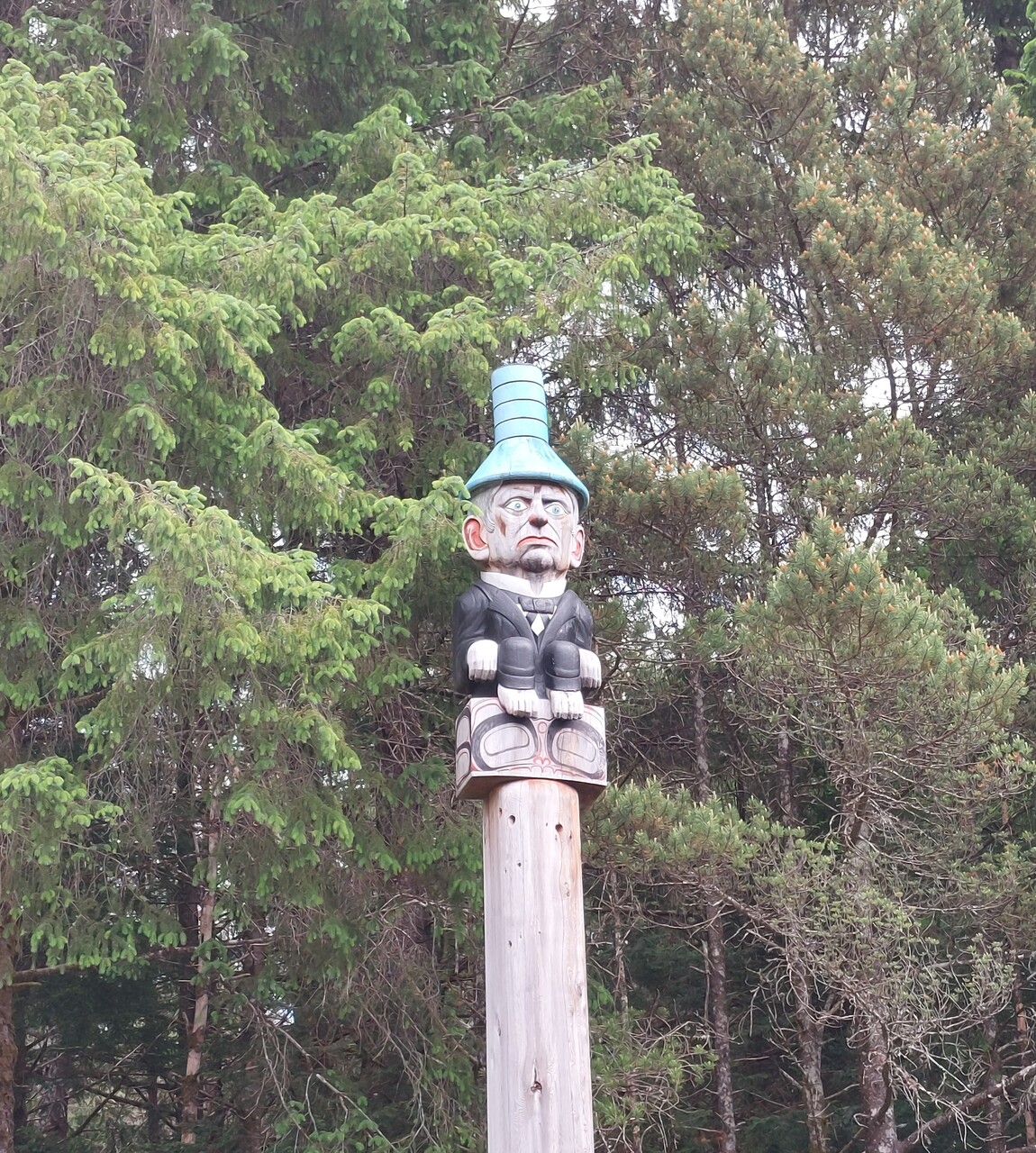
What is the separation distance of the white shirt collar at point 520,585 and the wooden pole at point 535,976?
103 cm

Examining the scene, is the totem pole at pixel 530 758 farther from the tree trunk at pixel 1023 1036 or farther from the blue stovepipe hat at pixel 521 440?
the tree trunk at pixel 1023 1036

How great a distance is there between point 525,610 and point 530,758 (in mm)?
848

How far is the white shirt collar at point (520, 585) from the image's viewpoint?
21.8 feet

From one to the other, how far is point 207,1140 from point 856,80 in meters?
10.4

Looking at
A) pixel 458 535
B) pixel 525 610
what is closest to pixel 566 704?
pixel 525 610

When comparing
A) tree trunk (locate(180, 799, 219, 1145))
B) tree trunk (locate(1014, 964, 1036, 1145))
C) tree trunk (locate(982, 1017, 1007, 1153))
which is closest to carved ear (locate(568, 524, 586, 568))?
tree trunk (locate(1014, 964, 1036, 1145))

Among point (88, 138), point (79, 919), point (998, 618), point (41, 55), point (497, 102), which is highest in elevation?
point (497, 102)

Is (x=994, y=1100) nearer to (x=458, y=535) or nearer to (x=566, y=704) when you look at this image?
(x=458, y=535)

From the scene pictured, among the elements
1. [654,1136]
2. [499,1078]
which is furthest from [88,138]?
[654,1136]

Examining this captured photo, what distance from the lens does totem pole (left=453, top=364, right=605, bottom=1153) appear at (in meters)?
5.50

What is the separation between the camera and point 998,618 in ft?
35.4

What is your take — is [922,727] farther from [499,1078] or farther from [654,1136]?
[654,1136]

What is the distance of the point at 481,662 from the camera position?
625 centimetres

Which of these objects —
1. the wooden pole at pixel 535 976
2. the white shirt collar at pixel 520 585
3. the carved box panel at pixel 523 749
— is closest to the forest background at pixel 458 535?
the white shirt collar at pixel 520 585
